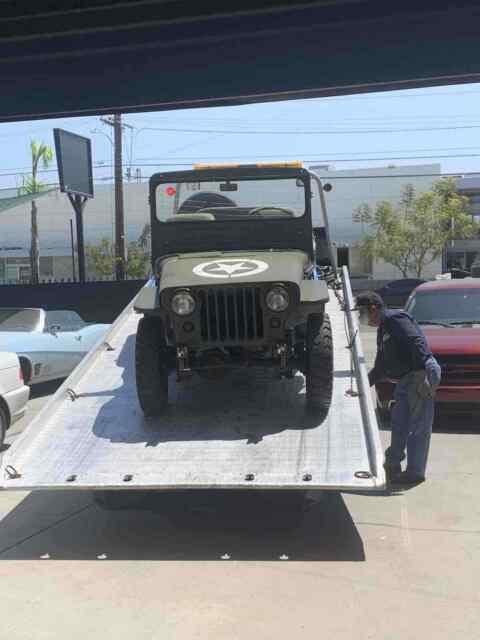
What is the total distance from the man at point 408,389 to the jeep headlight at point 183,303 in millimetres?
1967

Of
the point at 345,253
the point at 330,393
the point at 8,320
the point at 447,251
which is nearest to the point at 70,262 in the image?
the point at 447,251

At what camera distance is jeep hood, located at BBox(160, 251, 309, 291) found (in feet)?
20.7

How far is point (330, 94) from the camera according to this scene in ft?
42.4

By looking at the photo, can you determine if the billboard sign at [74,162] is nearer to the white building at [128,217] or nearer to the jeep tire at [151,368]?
the white building at [128,217]

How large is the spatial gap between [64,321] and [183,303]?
7.36 metres

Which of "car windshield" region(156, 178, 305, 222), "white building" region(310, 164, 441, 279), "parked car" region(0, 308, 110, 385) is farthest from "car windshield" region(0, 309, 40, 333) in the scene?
"white building" region(310, 164, 441, 279)

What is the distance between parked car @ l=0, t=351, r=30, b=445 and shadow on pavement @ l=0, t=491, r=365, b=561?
1.73 metres

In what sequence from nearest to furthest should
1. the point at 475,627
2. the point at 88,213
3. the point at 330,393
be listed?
the point at 475,627
the point at 330,393
the point at 88,213

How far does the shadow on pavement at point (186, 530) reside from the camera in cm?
567

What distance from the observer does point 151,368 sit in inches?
265

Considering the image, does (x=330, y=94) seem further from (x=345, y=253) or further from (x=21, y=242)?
(x=21, y=242)

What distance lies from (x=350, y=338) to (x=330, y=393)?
4.07 feet

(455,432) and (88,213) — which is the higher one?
(88,213)

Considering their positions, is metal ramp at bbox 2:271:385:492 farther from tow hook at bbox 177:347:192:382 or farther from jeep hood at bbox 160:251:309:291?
jeep hood at bbox 160:251:309:291
